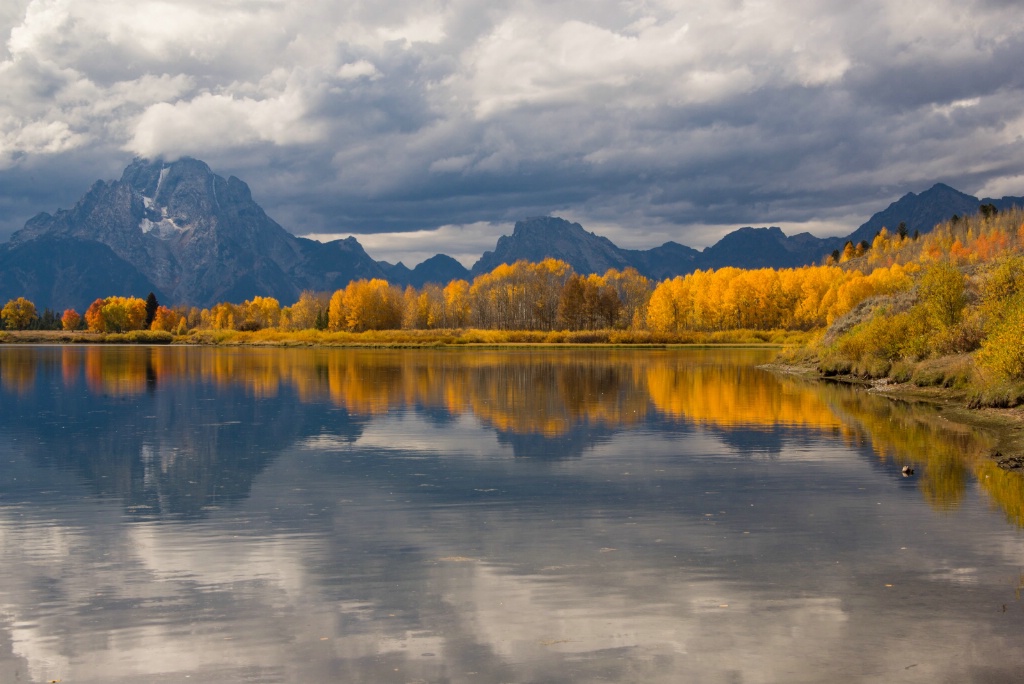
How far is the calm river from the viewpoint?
11.7 m

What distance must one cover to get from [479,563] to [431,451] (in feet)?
46.8

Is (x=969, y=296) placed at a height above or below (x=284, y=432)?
above

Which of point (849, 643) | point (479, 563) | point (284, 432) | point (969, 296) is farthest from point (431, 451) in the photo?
point (969, 296)

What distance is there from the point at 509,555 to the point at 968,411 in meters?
30.4

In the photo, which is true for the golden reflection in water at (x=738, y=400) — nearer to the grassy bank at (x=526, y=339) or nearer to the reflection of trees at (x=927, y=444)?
the reflection of trees at (x=927, y=444)

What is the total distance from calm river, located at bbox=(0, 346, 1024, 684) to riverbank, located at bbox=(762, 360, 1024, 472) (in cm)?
95

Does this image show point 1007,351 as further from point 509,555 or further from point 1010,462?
point 509,555

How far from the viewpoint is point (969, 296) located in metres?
58.1

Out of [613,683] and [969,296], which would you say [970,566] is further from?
[969,296]

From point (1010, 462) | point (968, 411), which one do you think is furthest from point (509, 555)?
point (968, 411)

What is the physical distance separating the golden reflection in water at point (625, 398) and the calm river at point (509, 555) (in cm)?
38

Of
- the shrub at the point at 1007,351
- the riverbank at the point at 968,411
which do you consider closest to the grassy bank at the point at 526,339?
the riverbank at the point at 968,411

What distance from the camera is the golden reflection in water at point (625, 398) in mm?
28500

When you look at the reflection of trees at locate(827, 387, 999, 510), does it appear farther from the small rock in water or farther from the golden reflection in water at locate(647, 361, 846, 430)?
the golden reflection in water at locate(647, 361, 846, 430)
